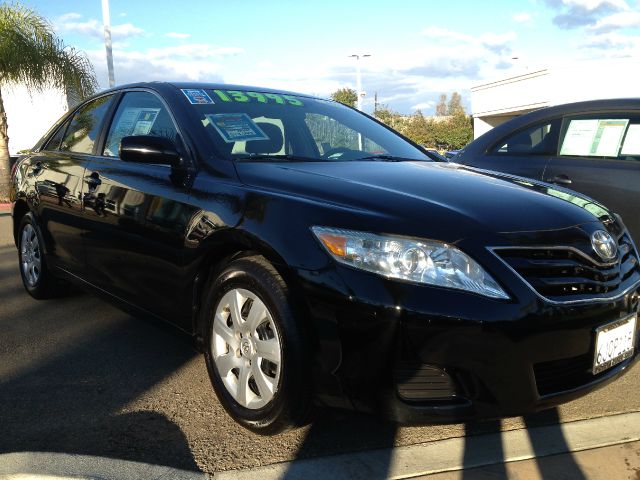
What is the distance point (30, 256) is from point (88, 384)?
214 centimetres

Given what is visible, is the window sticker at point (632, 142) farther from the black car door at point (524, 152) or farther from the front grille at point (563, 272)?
the front grille at point (563, 272)

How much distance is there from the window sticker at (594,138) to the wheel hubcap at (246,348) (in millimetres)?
3359

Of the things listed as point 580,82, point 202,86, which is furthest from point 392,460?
point 580,82

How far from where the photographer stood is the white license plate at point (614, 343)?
247 cm

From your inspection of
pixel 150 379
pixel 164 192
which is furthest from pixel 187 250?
pixel 150 379

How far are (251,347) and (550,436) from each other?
141cm

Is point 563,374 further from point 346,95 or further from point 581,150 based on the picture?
point 346,95

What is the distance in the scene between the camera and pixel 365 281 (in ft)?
7.49

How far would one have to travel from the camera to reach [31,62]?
12781mm

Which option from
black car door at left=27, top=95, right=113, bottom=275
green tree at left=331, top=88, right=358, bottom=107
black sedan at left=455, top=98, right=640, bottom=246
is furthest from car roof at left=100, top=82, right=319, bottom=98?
green tree at left=331, top=88, right=358, bottom=107

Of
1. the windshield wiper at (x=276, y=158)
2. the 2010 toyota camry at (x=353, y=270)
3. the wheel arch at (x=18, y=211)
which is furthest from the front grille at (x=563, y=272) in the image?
the wheel arch at (x=18, y=211)

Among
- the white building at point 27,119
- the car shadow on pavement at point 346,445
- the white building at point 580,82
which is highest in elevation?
the white building at point 580,82

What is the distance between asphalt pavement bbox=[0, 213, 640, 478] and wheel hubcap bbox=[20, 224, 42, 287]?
825 mm

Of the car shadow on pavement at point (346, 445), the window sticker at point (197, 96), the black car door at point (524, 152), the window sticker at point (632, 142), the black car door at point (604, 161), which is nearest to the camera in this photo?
the car shadow on pavement at point (346, 445)
